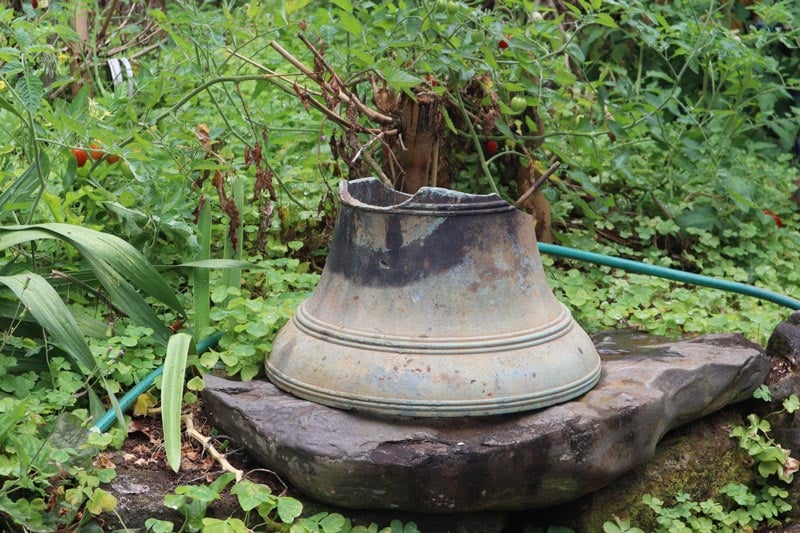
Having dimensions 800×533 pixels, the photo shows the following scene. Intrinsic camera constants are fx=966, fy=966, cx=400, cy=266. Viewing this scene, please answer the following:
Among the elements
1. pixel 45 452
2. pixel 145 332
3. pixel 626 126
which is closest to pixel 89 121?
pixel 145 332

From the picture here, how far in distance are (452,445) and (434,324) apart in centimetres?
33

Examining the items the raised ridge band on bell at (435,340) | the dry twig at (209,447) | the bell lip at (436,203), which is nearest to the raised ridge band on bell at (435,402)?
the raised ridge band on bell at (435,340)

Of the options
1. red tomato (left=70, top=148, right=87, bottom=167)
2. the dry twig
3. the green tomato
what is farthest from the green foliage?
the green tomato

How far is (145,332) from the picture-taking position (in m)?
2.78

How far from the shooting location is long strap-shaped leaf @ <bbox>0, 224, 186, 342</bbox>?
8.74ft

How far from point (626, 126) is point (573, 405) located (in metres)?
1.92

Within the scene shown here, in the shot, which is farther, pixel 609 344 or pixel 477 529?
pixel 609 344

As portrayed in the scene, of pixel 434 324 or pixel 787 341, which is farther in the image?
pixel 787 341

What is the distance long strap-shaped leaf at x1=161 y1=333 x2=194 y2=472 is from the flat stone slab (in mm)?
141

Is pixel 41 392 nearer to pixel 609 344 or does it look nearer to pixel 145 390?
pixel 145 390

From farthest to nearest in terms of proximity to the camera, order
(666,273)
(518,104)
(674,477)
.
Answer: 1. (518,104)
2. (666,273)
3. (674,477)

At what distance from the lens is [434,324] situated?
8.12ft

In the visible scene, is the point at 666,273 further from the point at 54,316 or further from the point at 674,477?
the point at 54,316

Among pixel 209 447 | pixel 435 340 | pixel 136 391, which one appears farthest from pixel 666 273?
pixel 136 391
